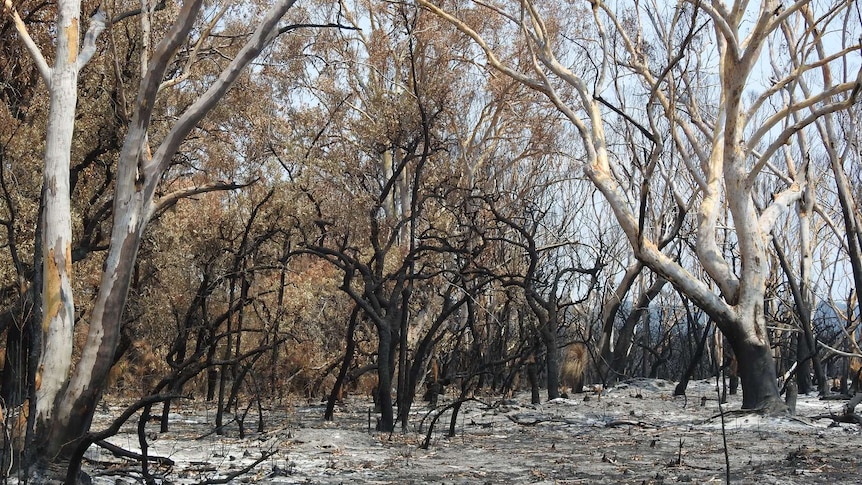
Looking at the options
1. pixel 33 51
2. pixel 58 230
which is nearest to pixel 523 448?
pixel 58 230

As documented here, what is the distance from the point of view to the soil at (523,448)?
625cm

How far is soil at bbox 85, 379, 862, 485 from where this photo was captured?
6.25 meters

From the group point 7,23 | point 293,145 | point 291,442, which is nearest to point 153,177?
point 291,442

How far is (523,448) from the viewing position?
8.54m

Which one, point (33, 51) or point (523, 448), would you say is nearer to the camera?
point (33, 51)

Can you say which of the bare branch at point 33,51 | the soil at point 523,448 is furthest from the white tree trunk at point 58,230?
the soil at point 523,448

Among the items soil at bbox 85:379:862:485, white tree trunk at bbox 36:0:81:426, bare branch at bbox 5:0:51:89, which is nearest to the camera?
white tree trunk at bbox 36:0:81:426

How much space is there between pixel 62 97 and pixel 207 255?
598 cm

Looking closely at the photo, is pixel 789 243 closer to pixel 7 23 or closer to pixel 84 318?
pixel 84 318

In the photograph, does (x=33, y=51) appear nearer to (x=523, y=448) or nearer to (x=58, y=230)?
(x=58, y=230)

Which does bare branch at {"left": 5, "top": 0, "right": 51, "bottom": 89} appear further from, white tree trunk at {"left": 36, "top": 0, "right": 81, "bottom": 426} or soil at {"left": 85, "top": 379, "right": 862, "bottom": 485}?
soil at {"left": 85, "top": 379, "right": 862, "bottom": 485}

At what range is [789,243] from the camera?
21.7 metres

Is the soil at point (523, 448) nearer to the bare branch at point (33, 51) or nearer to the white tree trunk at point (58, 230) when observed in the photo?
the white tree trunk at point (58, 230)

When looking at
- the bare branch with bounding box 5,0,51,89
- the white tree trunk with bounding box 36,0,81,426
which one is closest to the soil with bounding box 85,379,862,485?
the white tree trunk with bounding box 36,0,81,426
